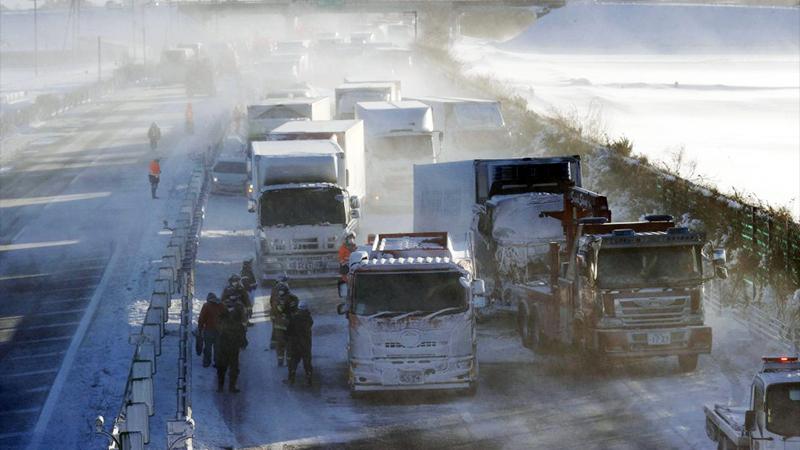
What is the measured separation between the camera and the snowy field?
177 feet

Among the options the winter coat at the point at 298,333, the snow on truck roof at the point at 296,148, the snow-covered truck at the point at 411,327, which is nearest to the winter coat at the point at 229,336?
the winter coat at the point at 298,333

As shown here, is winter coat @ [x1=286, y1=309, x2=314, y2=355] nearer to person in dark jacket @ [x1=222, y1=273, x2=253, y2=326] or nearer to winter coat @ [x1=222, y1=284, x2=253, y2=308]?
person in dark jacket @ [x1=222, y1=273, x2=253, y2=326]

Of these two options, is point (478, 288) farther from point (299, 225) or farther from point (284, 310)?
point (299, 225)

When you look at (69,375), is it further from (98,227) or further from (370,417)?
(98,227)

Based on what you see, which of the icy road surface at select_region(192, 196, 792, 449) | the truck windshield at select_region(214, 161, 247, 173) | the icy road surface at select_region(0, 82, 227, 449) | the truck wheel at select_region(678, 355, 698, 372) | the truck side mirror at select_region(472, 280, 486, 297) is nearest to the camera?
the icy road surface at select_region(192, 196, 792, 449)

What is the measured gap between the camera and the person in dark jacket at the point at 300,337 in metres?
21.2

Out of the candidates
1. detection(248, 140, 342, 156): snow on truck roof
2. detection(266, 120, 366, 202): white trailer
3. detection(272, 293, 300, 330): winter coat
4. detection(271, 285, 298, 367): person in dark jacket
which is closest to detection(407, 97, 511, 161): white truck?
detection(266, 120, 366, 202): white trailer

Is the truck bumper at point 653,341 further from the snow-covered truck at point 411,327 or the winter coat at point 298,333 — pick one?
the winter coat at point 298,333

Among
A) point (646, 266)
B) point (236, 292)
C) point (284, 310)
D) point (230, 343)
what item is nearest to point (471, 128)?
point (236, 292)

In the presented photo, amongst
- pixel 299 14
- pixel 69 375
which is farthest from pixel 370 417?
pixel 299 14

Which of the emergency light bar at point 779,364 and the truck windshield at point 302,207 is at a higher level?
the truck windshield at point 302,207

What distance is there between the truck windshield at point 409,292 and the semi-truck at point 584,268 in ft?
8.28

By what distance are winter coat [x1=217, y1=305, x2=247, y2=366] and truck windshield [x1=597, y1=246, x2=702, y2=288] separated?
5.96 m

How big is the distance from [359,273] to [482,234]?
26.9 feet
